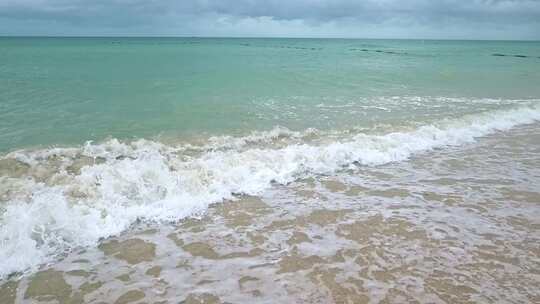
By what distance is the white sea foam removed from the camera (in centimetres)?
566

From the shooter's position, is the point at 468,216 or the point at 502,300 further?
the point at 468,216

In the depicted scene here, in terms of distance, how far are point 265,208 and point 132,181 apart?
2.63m

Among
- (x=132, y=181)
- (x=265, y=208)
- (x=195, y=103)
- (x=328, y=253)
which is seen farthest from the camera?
(x=195, y=103)

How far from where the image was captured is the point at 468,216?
6586 mm

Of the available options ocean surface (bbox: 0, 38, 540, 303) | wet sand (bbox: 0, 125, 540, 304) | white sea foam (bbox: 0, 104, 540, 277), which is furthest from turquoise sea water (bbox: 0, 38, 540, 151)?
wet sand (bbox: 0, 125, 540, 304)

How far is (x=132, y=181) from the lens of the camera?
738 cm

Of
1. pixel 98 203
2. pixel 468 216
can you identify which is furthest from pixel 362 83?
pixel 98 203

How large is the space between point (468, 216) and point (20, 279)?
672cm

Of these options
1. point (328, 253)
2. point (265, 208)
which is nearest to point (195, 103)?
point (265, 208)

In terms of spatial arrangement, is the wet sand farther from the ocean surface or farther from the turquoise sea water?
the turquoise sea water

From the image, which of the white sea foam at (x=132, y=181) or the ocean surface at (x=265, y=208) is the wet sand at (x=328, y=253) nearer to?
the ocean surface at (x=265, y=208)

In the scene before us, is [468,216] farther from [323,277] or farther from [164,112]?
[164,112]

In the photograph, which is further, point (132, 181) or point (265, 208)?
point (132, 181)

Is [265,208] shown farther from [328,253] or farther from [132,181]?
[132,181]
